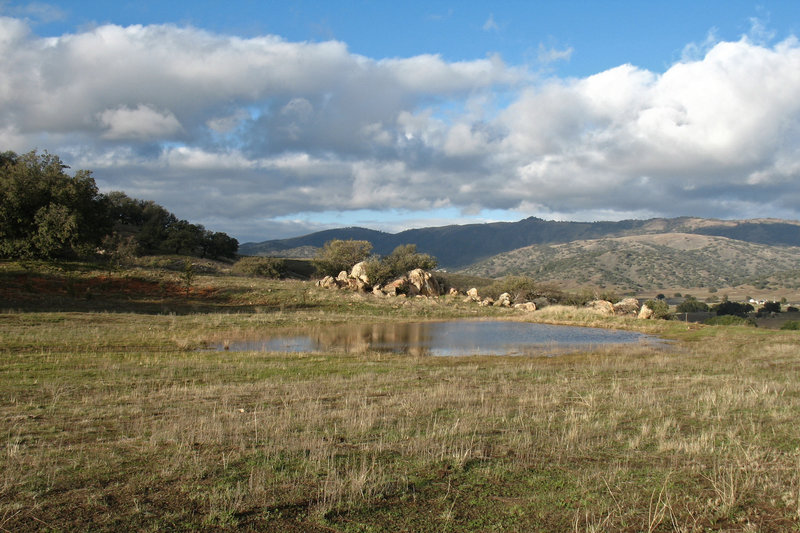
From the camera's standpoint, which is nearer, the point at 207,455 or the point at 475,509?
the point at 475,509

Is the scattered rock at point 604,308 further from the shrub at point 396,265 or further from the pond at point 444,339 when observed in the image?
the shrub at point 396,265

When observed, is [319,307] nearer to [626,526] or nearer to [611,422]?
[611,422]

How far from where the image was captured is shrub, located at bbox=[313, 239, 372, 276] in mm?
72250

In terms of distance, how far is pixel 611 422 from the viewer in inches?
383

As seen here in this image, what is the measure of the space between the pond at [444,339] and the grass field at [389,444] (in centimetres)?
565

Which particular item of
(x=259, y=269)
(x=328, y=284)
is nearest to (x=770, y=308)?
(x=328, y=284)

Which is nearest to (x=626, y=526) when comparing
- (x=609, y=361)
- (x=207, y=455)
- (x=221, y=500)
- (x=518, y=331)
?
(x=221, y=500)

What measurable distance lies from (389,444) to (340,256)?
6706 centimetres

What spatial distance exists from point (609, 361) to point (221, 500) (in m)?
18.3

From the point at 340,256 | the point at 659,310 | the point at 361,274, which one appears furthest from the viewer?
the point at 340,256

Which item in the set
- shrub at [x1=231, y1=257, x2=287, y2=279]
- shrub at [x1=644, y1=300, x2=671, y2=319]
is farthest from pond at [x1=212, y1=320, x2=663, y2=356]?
shrub at [x1=231, y1=257, x2=287, y2=279]

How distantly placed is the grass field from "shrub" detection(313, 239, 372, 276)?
172ft

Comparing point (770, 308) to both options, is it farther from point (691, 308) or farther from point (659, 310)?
point (659, 310)

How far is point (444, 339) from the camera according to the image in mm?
30219
